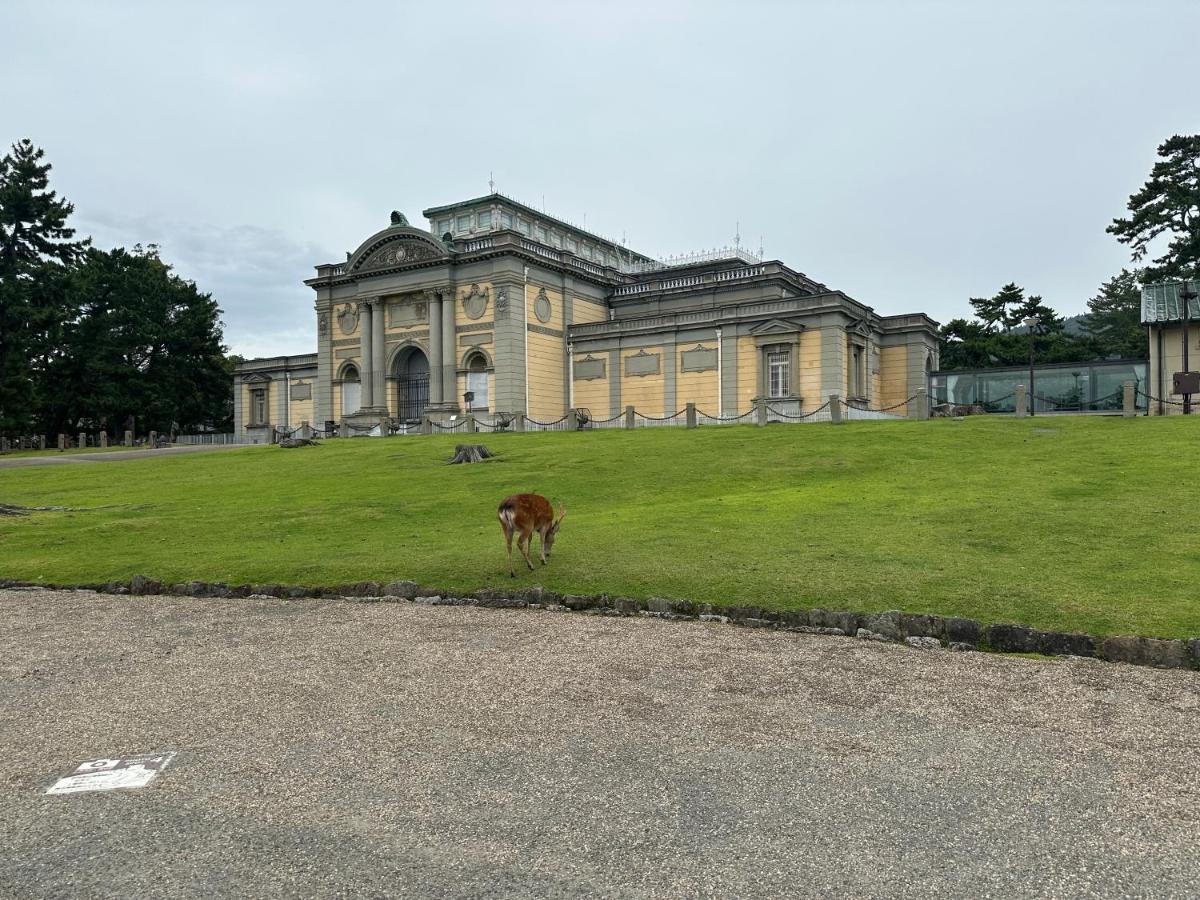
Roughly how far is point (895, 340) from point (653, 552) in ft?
133

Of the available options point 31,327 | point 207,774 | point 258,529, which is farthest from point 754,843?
point 31,327

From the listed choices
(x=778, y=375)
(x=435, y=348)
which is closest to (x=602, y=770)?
(x=778, y=375)

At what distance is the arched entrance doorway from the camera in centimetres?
4869

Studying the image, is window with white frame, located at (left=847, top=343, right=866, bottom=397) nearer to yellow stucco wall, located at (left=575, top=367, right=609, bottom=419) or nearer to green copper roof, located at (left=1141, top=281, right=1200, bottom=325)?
green copper roof, located at (left=1141, top=281, right=1200, bottom=325)

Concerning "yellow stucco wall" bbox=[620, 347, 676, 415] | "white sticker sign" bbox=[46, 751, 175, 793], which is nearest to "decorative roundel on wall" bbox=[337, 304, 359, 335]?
"yellow stucco wall" bbox=[620, 347, 676, 415]

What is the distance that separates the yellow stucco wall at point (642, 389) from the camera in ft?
144

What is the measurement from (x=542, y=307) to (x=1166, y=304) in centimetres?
3025

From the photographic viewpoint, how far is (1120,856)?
3.54m

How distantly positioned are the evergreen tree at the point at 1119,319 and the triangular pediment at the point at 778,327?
105ft

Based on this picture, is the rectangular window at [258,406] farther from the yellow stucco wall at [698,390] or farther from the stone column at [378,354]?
the yellow stucco wall at [698,390]

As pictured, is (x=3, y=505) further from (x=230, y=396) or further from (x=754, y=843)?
(x=230, y=396)

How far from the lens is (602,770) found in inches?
177

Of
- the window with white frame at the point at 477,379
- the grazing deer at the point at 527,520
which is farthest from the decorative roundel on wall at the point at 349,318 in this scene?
the grazing deer at the point at 527,520

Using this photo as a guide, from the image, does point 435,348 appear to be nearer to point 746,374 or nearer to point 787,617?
point 746,374
